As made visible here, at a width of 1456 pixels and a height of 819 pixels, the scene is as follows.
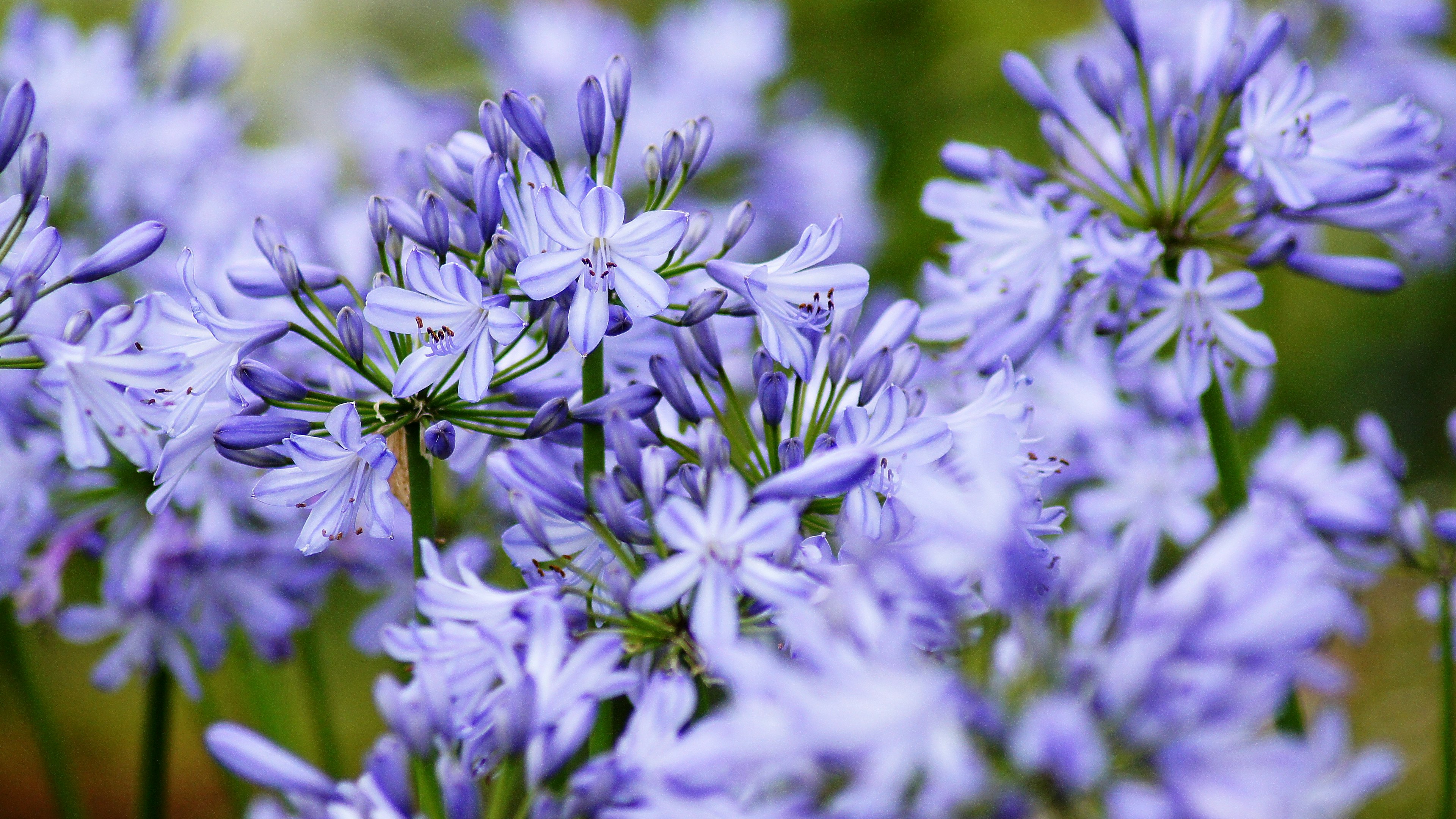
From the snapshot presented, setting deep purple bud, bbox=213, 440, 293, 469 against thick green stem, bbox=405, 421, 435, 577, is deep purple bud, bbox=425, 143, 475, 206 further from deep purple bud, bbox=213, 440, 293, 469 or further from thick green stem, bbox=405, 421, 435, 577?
deep purple bud, bbox=213, 440, 293, 469

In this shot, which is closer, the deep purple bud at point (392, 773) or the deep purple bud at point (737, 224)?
the deep purple bud at point (392, 773)

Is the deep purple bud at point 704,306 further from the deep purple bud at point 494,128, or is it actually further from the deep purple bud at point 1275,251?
the deep purple bud at point 1275,251

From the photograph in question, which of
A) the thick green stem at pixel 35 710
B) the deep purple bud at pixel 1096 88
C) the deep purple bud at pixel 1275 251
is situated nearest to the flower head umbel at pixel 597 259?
the deep purple bud at pixel 1096 88

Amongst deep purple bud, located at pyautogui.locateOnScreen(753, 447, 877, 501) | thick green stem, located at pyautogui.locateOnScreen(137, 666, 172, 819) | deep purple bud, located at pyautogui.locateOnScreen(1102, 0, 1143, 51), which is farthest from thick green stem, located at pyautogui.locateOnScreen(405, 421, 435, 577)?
deep purple bud, located at pyautogui.locateOnScreen(1102, 0, 1143, 51)

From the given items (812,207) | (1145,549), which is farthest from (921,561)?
(812,207)

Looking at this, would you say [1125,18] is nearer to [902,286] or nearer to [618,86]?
[618,86]

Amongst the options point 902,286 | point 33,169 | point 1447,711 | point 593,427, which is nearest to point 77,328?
point 33,169

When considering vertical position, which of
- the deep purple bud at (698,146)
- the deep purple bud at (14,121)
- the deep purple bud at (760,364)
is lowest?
the deep purple bud at (760,364)
